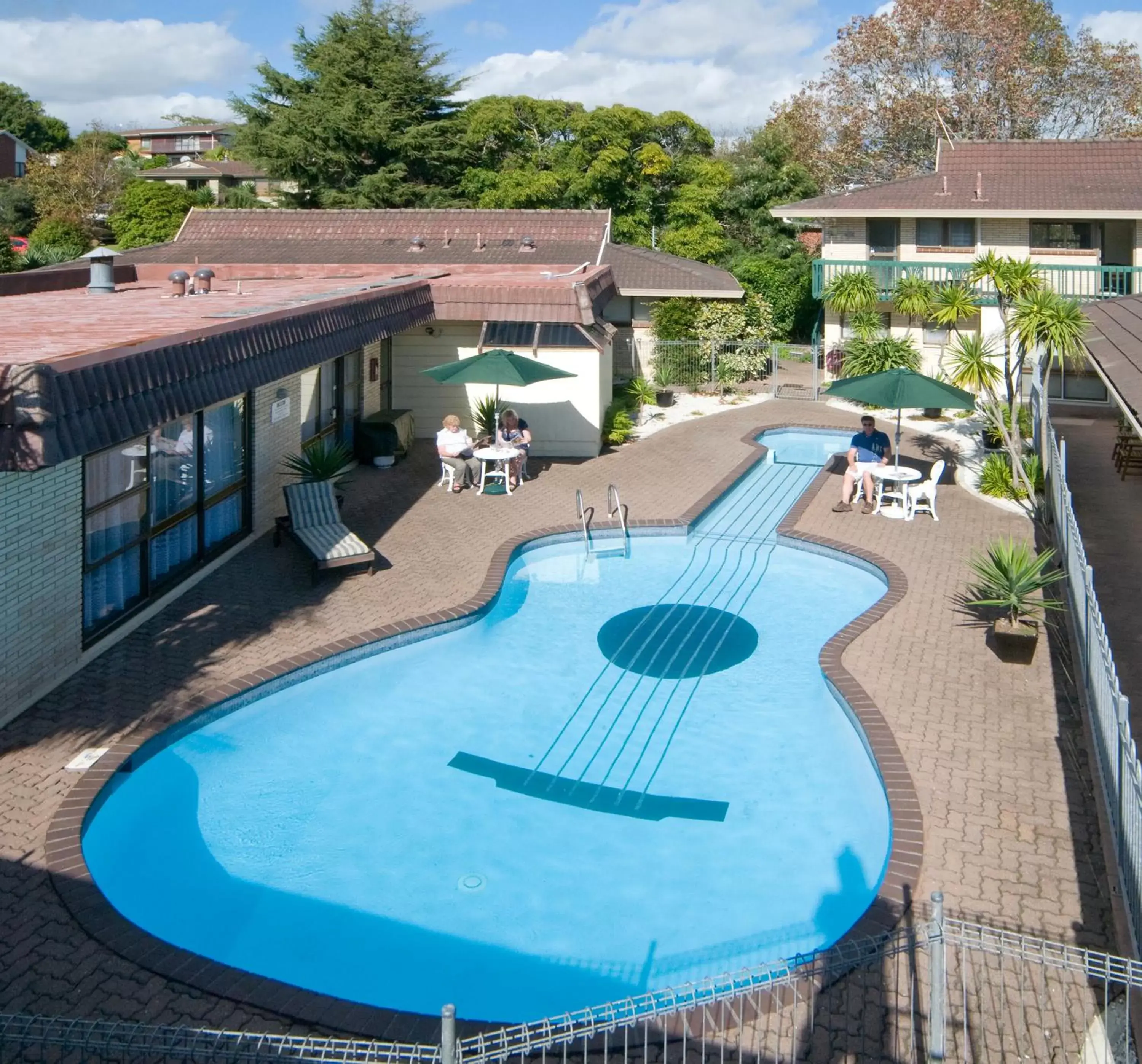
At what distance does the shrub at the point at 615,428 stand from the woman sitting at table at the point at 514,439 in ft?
11.0

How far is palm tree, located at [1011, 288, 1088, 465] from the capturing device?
55.8ft

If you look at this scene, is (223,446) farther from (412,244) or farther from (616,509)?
(412,244)

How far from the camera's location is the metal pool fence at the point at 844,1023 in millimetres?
5500

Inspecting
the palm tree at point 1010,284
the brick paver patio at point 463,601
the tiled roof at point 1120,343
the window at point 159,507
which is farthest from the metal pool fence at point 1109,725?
the window at point 159,507

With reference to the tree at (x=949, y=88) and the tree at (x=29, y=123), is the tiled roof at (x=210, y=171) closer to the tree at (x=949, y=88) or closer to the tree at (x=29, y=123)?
the tree at (x=29, y=123)

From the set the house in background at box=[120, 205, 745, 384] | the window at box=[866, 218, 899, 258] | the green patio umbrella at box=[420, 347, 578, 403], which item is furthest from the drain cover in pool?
the window at box=[866, 218, 899, 258]

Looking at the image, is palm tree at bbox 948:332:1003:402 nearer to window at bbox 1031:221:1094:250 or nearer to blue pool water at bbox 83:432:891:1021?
blue pool water at bbox 83:432:891:1021

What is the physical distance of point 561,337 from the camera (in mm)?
21672

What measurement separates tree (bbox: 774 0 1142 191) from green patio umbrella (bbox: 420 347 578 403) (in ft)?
119

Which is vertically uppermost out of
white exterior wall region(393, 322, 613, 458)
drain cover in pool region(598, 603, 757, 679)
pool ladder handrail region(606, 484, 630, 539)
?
white exterior wall region(393, 322, 613, 458)

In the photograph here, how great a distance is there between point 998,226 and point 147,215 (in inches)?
1401

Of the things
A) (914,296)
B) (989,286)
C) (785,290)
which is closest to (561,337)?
(914,296)

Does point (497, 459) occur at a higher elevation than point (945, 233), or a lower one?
lower

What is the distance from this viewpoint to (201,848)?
8.76m
